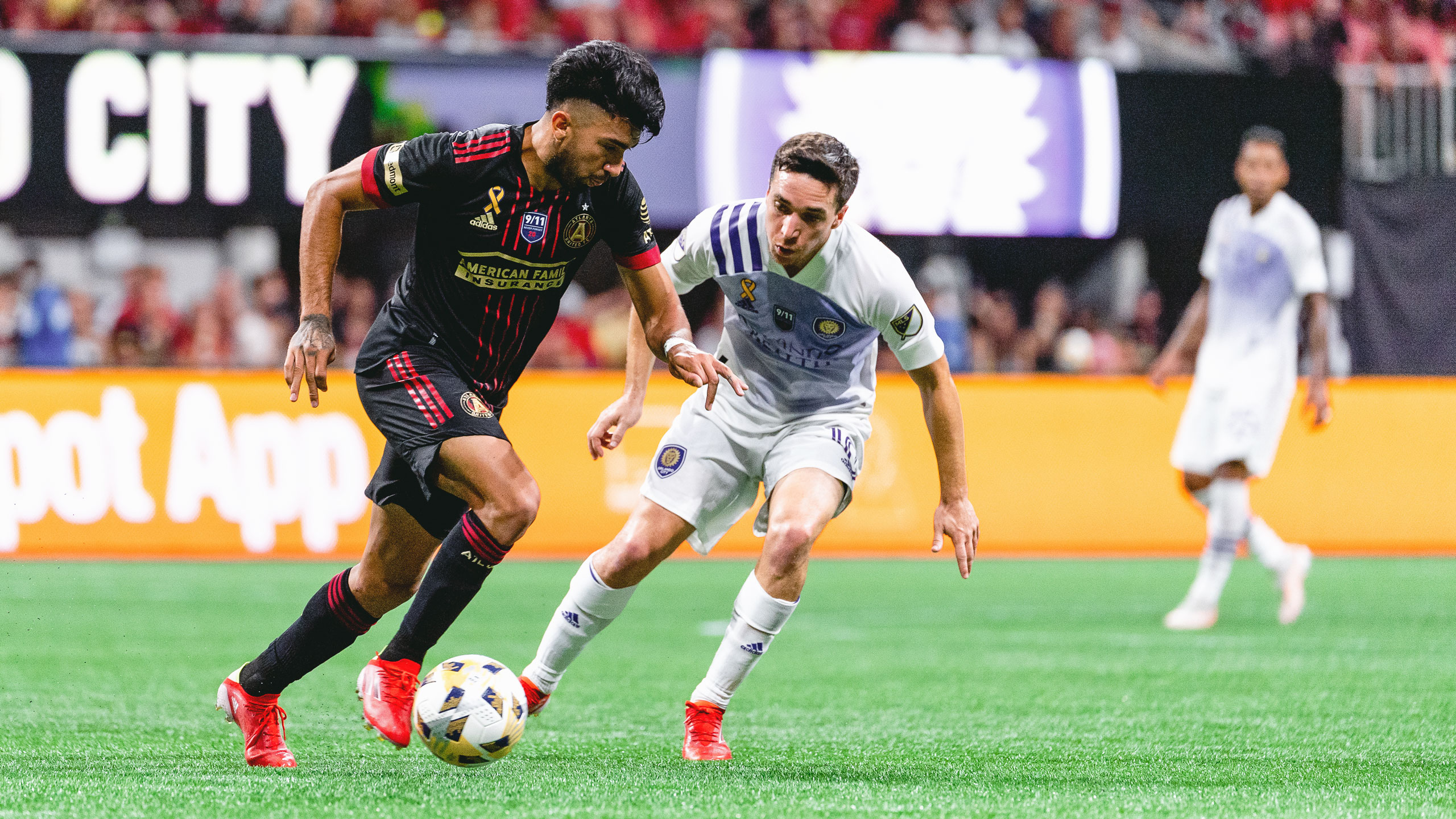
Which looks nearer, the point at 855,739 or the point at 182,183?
the point at 855,739

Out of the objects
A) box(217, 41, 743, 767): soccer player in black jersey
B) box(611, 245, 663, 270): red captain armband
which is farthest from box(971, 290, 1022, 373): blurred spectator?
box(217, 41, 743, 767): soccer player in black jersey

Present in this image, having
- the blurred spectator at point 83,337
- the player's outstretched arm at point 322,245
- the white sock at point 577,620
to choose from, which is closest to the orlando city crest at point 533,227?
the player's outstretched arm at point 322,245

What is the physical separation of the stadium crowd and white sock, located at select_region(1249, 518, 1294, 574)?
21.4 ft

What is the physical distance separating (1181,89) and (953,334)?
9.15ft

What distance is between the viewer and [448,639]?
7941mm

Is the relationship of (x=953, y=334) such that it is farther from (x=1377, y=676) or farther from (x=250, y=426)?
(x=1377, y=676)

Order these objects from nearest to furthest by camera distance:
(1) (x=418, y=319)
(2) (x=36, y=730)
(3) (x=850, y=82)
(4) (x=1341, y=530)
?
(1) (x=418, y=319)
(2) (x=36, y=730)
(4) (x=1341, y=530)
(3) (x=850, y=82)

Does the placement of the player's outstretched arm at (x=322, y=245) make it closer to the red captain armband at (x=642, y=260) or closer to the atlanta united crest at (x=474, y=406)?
the atlanta united crest at (x=474, y=406)

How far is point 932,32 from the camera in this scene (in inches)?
622

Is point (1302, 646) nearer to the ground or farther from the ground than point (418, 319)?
nearer to the ground

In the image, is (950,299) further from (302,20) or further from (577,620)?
(577,620)

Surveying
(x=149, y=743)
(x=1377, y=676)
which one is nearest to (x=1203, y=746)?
(x=1377, y=676)

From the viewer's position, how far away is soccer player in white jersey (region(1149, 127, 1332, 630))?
869 centimetres

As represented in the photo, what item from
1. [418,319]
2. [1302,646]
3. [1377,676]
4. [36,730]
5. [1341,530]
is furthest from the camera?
[1341,530]
